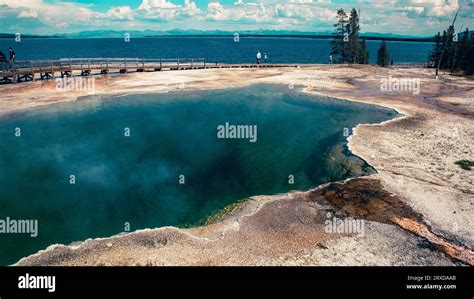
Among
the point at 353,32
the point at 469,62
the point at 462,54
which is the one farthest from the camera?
the point at 353,32

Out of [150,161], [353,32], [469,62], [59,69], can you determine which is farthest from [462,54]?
[59,69]

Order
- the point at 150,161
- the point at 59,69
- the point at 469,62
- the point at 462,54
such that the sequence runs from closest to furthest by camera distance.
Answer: the point at 150,161, the point at 59,69, the point at 469,62, the point at 462,54

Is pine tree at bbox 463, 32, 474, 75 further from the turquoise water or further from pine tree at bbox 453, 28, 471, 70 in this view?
the turquoise water

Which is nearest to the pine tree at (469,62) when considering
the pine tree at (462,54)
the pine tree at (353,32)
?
the pine tree at (462,54)

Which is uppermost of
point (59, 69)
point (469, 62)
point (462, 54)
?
point (462, 54)

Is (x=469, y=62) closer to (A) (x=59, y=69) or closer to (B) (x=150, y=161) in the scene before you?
(B) (x=150, y=161)

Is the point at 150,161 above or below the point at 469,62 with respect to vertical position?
below

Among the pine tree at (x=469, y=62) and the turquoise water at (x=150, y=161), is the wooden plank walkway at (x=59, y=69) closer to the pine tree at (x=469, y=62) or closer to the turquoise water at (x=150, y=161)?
the turquoise water at (x=150, y=161)
